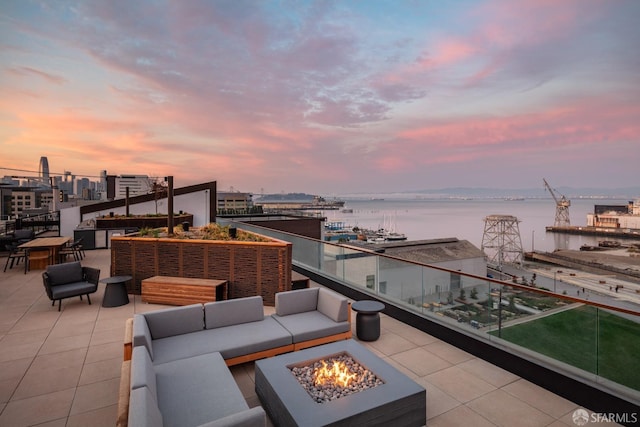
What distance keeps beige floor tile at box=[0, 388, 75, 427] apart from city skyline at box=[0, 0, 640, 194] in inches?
402

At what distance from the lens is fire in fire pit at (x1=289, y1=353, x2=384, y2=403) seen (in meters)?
2.90

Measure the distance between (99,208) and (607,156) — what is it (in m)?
64.1

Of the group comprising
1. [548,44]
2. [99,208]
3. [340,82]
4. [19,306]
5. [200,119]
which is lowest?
[19,306]

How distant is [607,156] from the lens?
46938 mm

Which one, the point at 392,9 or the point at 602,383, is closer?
the point at 602,383

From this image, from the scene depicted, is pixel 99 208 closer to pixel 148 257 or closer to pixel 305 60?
pixel 148 257

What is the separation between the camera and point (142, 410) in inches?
74.9

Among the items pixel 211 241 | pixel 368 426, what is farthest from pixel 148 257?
pixel 368 426

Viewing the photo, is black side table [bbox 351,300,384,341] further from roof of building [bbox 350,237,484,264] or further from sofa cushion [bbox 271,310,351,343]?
roof of building [bbox 350,237,484,264]

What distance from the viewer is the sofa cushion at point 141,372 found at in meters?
2.27

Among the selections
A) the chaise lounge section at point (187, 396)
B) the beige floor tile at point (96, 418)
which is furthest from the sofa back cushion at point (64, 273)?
the chaise lounge section at point (187, 396)

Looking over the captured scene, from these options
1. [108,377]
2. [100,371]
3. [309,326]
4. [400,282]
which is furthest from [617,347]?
[100,371]

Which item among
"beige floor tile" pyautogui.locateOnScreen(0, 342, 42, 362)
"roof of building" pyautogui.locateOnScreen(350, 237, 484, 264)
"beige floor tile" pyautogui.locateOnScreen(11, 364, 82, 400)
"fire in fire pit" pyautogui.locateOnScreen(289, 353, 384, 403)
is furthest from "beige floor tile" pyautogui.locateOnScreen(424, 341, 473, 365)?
"roof of building" pyautogui.locateOnScreen(350, 237, 484, 264)

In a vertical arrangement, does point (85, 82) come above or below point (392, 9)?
below
